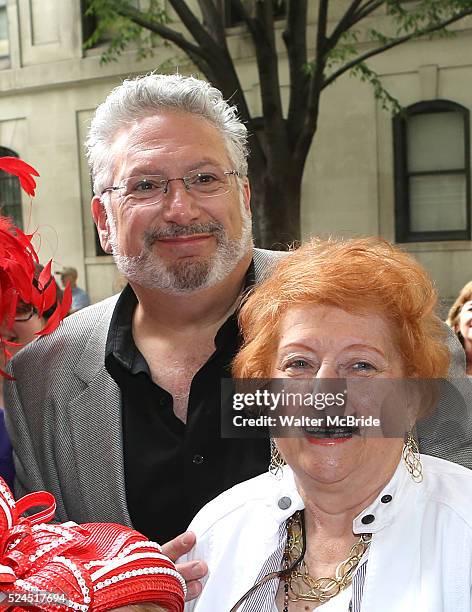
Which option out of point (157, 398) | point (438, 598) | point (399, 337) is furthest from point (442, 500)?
point (157, 398)

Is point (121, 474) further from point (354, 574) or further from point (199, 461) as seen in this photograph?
point (354, 574)

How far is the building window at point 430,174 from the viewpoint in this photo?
1120 cm

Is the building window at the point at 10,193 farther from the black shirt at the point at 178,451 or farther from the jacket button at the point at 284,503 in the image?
the jacket button at the point at 284,503

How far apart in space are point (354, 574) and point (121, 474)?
0.83 m

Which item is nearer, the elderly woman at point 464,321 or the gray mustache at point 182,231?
the gray mustache at point 182,231

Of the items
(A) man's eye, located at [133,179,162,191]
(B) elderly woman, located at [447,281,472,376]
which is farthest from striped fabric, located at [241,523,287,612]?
(B) elderly woman, located at [447,281,472,376]

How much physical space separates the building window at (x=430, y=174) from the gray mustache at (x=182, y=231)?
30.4ft

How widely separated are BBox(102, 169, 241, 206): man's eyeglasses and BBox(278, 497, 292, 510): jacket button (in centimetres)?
88

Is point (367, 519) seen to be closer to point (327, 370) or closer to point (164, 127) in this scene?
point (327, 370)

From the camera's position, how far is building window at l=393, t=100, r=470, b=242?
11.2 m

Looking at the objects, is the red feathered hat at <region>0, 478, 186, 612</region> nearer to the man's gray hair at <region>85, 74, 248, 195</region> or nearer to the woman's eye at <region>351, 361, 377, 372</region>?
the woman's eye at <region>351, 361, 377, 372</region>

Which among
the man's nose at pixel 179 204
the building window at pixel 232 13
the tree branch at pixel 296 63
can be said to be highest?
the building window at pixel 232 13

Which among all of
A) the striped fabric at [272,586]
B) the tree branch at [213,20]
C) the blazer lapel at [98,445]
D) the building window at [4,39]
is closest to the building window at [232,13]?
the tree branch at [213,20]

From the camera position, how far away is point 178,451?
88.1 inches
